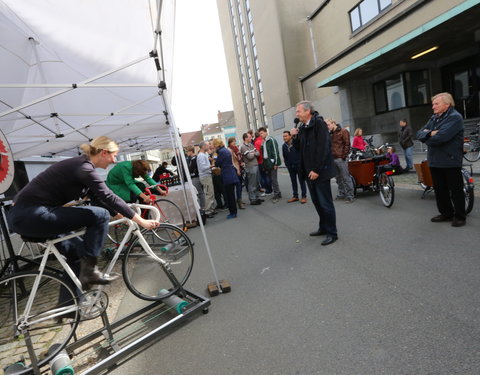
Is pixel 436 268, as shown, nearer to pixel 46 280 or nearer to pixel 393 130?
pixel 46 280

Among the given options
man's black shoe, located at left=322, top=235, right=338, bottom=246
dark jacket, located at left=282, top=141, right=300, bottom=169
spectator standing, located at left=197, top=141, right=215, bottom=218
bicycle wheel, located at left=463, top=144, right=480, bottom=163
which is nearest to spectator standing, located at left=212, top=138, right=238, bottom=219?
spectator standing, located at left=197, top=141, right=215, bottom=218

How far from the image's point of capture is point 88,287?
2.94m

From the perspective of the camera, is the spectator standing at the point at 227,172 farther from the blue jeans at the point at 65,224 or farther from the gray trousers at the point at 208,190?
the blue jeans at the point at 65,224

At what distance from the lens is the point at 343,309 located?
2934 mm

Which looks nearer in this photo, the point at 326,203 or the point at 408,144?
the point at 326,203

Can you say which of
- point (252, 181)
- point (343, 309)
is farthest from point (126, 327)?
point (252, 181)

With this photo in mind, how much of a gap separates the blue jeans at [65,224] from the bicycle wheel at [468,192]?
16.7 feet

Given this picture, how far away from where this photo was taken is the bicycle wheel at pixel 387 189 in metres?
6.14

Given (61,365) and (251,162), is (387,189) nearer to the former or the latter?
(251,162)

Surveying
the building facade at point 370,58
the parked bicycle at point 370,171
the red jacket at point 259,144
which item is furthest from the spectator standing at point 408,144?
the red jacket at point 259,144

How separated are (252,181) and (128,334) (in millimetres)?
6332

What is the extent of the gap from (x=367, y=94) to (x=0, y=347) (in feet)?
60.0

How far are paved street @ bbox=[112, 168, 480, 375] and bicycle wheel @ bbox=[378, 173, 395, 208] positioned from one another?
1.14 metres

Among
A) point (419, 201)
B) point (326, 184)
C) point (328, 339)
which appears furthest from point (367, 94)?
point (328, 339)
